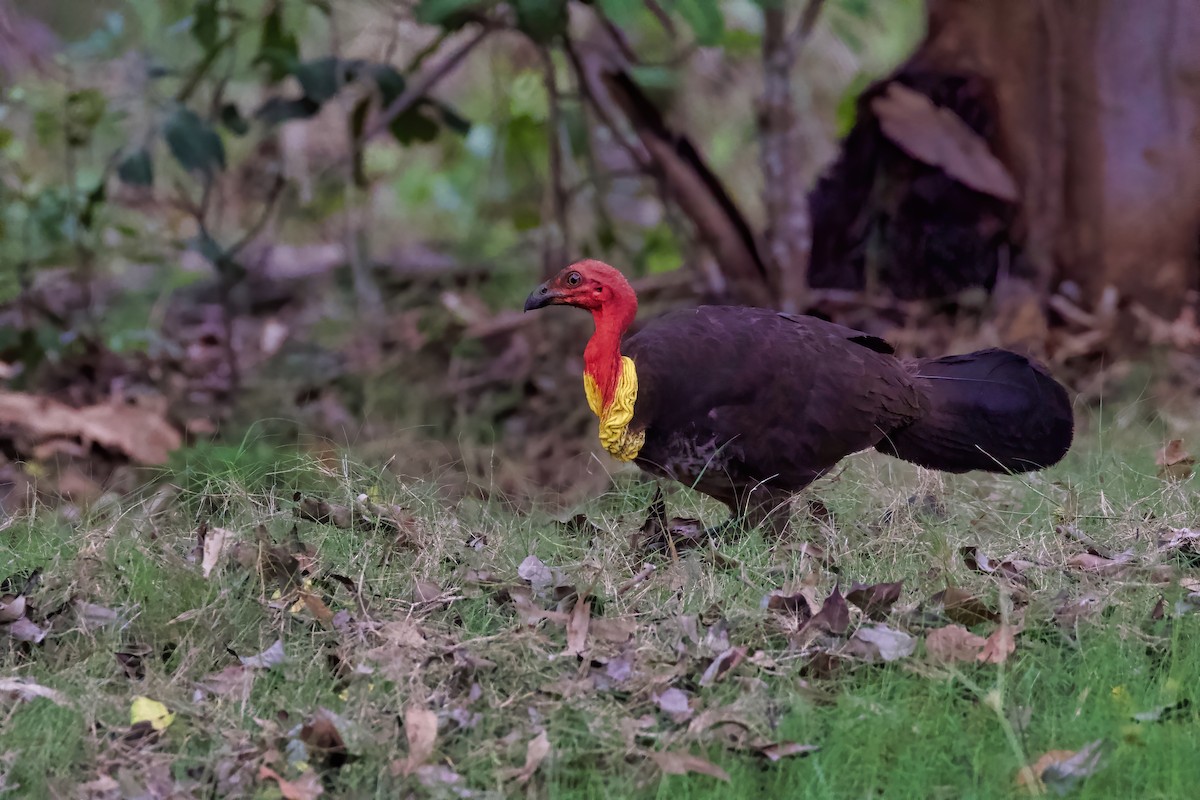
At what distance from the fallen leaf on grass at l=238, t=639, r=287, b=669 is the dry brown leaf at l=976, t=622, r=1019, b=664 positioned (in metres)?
1.54

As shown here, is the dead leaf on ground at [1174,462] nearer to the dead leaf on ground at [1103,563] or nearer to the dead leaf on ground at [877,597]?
the dead leaf on ground at [1103,563]

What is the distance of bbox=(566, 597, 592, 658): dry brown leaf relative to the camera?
121 inches

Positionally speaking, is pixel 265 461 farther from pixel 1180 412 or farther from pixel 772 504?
pixel 1180 412

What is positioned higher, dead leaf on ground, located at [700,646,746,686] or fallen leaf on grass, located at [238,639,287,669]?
dead leaf on ground, located at [700,646,746,686]

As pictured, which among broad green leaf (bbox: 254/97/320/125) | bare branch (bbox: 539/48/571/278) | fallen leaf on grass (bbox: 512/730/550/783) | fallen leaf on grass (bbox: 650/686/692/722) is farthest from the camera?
bare branch (bbox: 539/48/571/278)

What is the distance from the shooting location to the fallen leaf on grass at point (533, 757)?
266cm

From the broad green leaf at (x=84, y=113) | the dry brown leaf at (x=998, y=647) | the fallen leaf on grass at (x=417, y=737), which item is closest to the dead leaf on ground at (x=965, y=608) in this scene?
the dry brown leaf at (x=998, y=647)

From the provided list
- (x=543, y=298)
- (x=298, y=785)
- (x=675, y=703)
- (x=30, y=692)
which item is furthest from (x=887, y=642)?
(x=30, y=692)

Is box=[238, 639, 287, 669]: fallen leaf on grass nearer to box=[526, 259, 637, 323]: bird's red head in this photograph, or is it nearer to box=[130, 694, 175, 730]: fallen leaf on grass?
box=[130, 694, 175, 730]: fallen leaf on grass

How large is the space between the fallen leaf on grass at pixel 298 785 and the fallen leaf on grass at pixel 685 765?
0.65 metres

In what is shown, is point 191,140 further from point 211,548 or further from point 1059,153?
point 1059,153

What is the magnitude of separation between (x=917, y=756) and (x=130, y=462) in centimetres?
417

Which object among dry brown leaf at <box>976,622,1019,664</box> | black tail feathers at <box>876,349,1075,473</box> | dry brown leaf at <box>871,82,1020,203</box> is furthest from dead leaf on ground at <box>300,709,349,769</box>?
dry brown leaf at <box>871,82,1020,203</box>

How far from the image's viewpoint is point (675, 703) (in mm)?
2842
